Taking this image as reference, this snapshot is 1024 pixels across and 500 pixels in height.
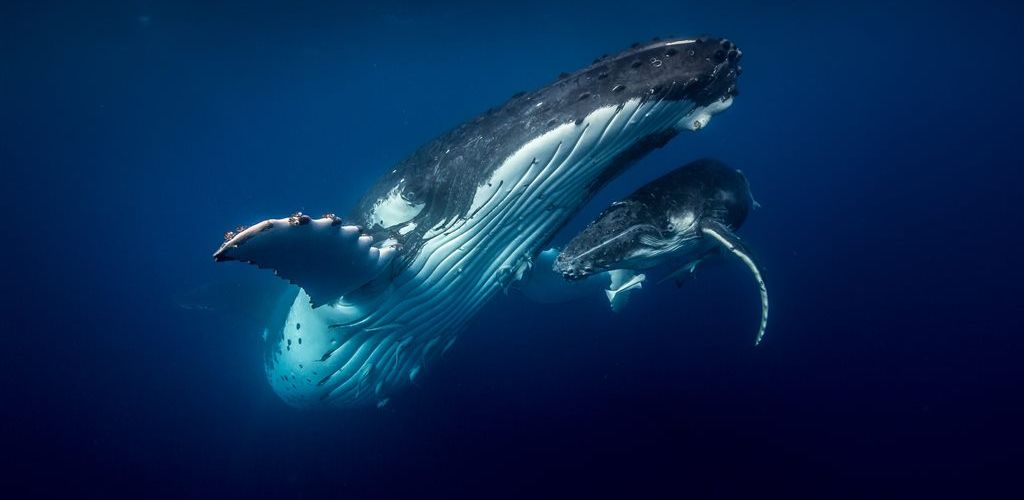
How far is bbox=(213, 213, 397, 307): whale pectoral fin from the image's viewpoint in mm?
3123

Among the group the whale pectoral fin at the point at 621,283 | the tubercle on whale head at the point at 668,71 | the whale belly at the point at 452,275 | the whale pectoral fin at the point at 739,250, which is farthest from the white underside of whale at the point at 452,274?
the whale pectoral fin at the point at 621,283

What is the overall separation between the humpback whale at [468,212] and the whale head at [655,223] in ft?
1.37

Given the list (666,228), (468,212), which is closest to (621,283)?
(666,228)

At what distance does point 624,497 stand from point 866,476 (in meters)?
6.66

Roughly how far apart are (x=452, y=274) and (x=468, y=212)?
3.89 ft

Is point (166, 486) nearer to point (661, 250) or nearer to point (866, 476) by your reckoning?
point (661, 250)

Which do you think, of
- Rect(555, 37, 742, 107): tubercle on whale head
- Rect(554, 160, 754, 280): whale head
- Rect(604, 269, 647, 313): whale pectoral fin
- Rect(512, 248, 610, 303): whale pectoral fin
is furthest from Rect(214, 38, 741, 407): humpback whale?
Rect(512, 248, 610, 303): whale pectoral fin

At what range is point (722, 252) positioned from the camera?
4949 millimetres

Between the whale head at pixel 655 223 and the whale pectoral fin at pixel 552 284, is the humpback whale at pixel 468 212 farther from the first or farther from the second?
the whale pectoral fin at pixel 552 284

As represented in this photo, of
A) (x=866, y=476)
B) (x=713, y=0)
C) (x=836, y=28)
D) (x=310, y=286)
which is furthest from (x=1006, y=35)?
(x=310, y=286)

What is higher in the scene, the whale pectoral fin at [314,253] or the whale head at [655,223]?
the whale head at [655,223]

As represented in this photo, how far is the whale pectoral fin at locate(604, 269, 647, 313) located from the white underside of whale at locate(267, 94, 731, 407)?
169 centimetres

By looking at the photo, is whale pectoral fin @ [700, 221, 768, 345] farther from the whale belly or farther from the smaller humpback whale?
the whale belly

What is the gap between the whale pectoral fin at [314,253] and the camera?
312cm
